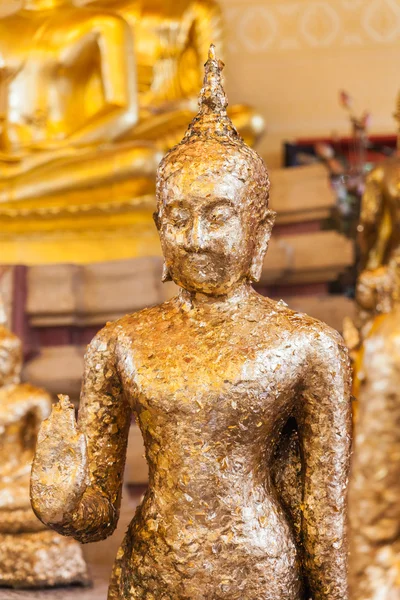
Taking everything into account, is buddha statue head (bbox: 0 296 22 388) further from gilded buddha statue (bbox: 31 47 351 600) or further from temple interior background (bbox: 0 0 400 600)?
gilded buddha statue (bbox: 31 47 351 600)

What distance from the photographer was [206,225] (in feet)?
4.84

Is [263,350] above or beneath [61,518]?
above

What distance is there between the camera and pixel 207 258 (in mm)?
1475

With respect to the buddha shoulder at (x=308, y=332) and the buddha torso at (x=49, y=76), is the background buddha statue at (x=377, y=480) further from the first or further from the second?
the buddha torso at (x=49, y=76)

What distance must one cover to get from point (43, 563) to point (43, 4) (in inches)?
129

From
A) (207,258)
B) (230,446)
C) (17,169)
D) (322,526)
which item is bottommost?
(17,169)

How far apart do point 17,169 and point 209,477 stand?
8.95 feet

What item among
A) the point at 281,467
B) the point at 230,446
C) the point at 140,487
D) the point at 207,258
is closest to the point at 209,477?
the point at 230,446

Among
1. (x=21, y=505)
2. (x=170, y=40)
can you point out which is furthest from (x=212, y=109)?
(x=170, y=40)

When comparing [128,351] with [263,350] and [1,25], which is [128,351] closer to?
[263,350]

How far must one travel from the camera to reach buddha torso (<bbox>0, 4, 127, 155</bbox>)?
15.0ft

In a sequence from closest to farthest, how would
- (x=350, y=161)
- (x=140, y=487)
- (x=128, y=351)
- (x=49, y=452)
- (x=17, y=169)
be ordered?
1. (x=49, y=452)
2. (x=128, y=351)
3. (x=140, y=487)
4. (x=17, y=169)
5. (x=350, y=161)

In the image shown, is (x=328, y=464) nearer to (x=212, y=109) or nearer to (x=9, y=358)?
(x=212, y=109)

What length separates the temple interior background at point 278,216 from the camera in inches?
129
